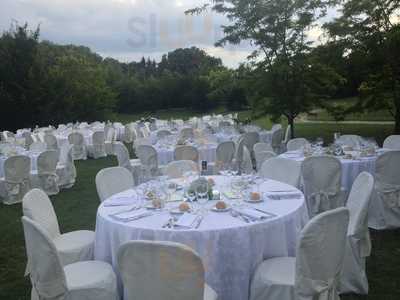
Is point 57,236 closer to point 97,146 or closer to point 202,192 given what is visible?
point 202,192

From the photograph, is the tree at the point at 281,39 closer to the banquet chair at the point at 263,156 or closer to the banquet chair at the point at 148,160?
the banquet chair at the point at 263,156

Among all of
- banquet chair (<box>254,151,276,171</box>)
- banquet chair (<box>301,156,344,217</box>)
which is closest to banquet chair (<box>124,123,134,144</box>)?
banquet chair (<box>254,151,276,171</box>)

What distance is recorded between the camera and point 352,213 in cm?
381

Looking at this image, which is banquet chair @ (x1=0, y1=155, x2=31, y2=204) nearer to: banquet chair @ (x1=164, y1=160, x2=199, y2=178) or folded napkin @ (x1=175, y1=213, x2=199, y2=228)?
banquet chair @ (x1=164, y1=160, x2=199, y2=178)

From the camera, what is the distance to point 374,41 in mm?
12031

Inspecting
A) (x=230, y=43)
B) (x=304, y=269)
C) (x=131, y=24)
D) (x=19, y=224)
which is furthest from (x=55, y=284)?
(x=230, y=43)

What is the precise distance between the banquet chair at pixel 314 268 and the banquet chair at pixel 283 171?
2093 millimetres

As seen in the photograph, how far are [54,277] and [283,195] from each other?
206 cm

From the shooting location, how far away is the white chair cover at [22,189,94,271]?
377 cm

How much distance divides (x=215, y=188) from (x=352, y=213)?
133 centimetres

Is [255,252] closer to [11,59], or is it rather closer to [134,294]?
[134,294]

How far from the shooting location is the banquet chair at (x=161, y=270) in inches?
90.2

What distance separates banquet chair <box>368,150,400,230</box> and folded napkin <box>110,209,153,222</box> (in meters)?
3.45

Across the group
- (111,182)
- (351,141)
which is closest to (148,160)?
(111,182)
